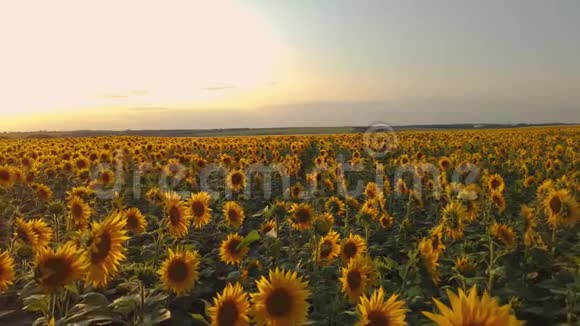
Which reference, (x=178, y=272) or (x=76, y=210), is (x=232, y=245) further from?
(x=76, y=210)

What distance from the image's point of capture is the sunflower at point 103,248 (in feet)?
12.3

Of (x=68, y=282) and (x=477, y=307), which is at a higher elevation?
(x=477, y=307)

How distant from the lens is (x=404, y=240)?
760 cm

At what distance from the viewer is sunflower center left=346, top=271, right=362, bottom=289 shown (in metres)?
4.24

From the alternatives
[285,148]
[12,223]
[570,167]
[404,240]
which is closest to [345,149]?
[285,148]

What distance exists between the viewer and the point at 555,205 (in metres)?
6.48

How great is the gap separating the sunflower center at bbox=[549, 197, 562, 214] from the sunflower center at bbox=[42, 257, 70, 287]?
6.01 m

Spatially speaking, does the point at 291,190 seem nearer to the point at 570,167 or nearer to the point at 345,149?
the point at 570,167

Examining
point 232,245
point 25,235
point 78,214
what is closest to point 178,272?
point 232,245

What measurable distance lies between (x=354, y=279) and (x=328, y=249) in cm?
120

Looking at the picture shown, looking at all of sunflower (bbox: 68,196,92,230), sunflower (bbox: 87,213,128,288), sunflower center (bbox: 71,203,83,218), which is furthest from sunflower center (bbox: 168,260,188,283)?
sunflower center (bbox: 71,203,83,218)

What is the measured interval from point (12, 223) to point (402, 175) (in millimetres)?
9004

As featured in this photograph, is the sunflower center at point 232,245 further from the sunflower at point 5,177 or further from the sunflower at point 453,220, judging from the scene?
the sunflower at point 5,177

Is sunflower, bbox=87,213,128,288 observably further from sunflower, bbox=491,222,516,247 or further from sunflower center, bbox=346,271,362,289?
sunflower, bbox=491,222,516,247
